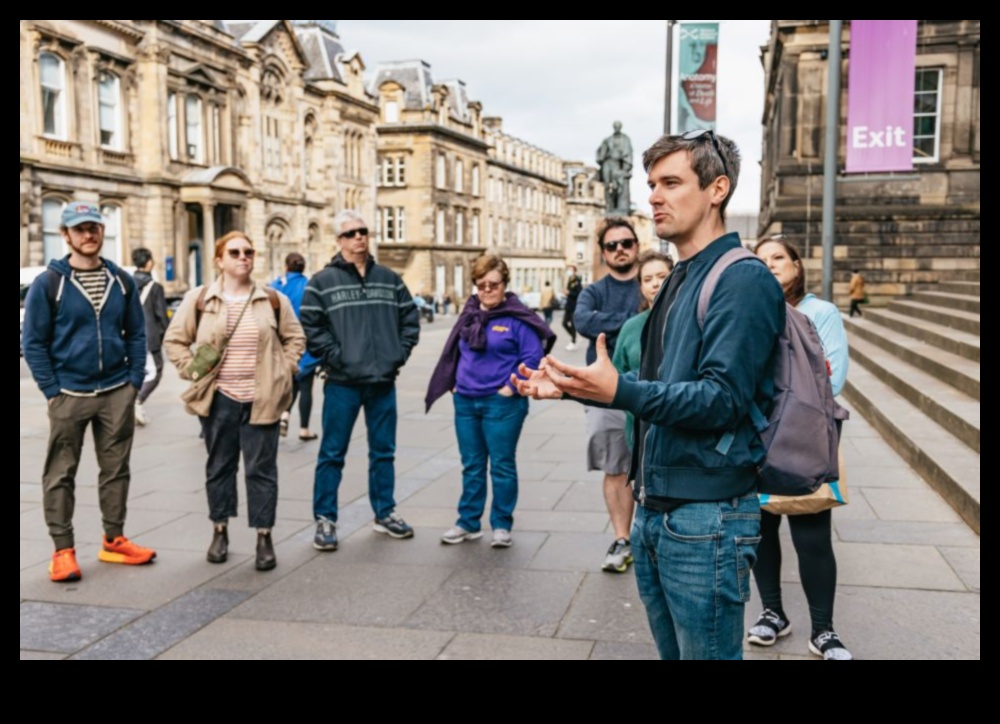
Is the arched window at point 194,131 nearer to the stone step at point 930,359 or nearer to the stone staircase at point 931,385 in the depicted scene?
the stone staircase at point 931,385

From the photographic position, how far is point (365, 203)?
52000mm

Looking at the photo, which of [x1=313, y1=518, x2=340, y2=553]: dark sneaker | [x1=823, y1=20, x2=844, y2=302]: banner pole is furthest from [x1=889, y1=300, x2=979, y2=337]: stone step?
[x1=313, y1=518, x2=340, y2=553]: dark sneaker

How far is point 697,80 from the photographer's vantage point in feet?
63.2

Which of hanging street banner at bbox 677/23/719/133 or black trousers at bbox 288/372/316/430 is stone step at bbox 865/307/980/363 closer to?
hanging street banner at bbox 677/23/719/133

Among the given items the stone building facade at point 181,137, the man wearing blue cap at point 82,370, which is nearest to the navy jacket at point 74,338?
the man wearing blue cap at point 82,370

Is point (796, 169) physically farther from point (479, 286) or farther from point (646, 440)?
point (646, 440)

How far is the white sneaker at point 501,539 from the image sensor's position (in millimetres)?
5938

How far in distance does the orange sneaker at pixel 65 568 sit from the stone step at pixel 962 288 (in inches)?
498

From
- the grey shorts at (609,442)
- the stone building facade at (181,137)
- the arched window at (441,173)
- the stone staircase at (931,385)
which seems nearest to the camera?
the grey shorts at (609,442)

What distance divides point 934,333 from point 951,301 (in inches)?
89.7

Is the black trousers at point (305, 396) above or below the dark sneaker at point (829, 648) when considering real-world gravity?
above
